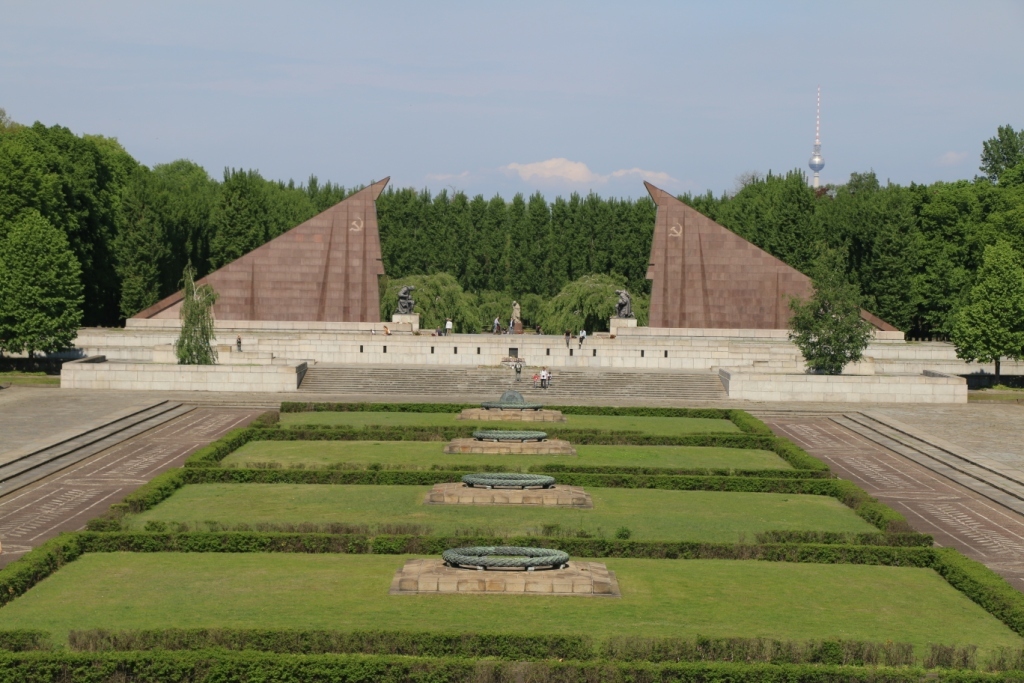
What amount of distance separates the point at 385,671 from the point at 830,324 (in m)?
32.1

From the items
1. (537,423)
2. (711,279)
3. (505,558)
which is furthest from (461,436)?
(711,279)

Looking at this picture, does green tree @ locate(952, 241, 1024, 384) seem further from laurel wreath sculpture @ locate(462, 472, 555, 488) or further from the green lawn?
the green lawn

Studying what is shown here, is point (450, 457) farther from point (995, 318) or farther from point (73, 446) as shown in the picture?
point (995, 318)

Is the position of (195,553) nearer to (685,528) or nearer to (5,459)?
(685,528)

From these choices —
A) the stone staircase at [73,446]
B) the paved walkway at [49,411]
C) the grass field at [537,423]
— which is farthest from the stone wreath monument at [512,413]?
the paved walkway at [49,411]

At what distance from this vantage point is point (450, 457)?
28828 millimetres

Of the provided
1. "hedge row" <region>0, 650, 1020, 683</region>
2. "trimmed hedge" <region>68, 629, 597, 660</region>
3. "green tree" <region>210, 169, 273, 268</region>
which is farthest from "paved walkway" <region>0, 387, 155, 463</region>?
"green tree" <region>210, 169, 273, 268</region>

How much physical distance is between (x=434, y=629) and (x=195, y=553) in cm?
590

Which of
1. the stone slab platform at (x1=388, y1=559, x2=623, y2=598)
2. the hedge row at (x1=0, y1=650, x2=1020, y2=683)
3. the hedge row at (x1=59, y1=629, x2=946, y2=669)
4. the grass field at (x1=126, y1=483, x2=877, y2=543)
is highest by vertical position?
the grass field at (x1=126, y1=483, x2=877, y2=543)

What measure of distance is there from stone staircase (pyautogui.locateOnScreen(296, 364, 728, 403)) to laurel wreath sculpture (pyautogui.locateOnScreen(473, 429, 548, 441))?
11.9 metres

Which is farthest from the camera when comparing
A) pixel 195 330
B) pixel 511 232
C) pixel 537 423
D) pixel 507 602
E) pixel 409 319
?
pixel 511 232

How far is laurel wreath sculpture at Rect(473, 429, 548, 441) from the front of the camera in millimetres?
29859

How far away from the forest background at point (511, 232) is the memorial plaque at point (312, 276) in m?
8.09

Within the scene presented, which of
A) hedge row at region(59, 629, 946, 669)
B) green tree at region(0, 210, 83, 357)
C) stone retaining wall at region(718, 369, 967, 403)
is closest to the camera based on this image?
hedge row at region(59, 629, 946, 669)
